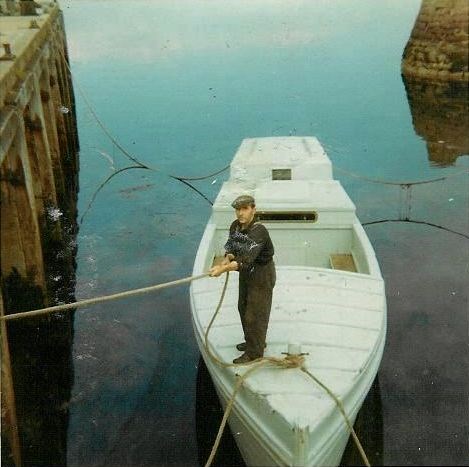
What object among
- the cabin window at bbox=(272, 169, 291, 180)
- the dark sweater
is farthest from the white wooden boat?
the dark sweater

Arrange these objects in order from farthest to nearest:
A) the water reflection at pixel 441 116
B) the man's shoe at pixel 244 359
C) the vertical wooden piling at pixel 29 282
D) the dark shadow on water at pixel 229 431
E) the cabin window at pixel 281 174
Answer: the water reflection at pixel 441 116 → the cabin window at pixel 281 174 → the vertical wooden piling at pixel 29 282 → the dark shadow on water at pixel 229 431 → the man's shoe at pixel 244 359

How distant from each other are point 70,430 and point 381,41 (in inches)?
3158

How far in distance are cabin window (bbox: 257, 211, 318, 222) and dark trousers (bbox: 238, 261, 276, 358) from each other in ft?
14.1

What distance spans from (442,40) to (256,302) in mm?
32635

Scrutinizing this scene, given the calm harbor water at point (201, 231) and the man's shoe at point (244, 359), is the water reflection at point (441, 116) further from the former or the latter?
the man's shoe at point (244, 359)

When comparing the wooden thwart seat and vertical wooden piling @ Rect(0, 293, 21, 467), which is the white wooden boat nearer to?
the wooden thwart seat

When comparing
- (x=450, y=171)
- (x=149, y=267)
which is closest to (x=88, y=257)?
(x=149, y=267)

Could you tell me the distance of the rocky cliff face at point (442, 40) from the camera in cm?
3278

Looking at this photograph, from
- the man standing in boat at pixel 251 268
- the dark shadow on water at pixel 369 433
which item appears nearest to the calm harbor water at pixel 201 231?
the dark shadow on water at pixel 369 433

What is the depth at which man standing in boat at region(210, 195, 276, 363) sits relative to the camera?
618cm

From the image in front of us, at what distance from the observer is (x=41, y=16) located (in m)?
20.5

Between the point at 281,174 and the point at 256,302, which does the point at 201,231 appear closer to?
the point at 281,174

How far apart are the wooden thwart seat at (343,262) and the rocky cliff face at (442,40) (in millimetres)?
27121

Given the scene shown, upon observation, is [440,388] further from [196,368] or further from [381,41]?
[381,41]
